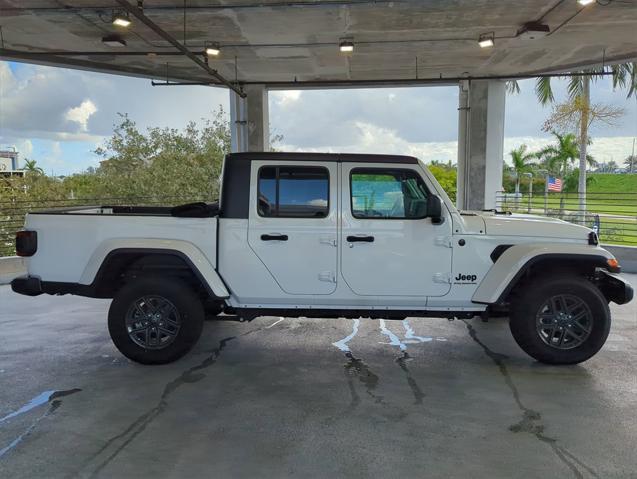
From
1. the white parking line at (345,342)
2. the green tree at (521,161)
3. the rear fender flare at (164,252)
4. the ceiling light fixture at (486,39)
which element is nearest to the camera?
the rear fender flare at (164,252)

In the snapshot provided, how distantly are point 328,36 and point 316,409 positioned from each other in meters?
7.39

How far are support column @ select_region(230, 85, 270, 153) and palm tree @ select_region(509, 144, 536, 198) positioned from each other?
1030 inches

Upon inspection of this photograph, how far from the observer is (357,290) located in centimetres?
452

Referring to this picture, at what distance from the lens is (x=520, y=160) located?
35.3 meters

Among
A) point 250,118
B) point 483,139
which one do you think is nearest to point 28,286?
point 250,118

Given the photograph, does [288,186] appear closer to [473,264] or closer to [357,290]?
[357,290]

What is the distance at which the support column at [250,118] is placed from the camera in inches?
530

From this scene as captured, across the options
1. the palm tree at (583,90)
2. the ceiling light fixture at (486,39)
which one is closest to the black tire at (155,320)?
the ceiling light fixture at (486,39)

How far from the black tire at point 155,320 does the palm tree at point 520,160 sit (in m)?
34.0

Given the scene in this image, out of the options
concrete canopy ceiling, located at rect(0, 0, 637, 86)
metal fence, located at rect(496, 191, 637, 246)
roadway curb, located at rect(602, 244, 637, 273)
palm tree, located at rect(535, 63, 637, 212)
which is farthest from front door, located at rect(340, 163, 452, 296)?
palm tree, located at rect(535, 63, 637, 212)

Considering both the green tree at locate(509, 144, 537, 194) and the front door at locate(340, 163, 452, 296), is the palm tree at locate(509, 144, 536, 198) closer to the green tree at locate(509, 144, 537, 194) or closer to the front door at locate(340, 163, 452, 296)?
the green tree at locate(509, 144, 537, 194)

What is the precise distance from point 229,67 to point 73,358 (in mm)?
8677

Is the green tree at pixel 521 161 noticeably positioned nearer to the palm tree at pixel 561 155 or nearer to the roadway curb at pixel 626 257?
the palm tree at pixel 561 155

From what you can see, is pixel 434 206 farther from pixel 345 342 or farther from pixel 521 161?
pixel 521 161
